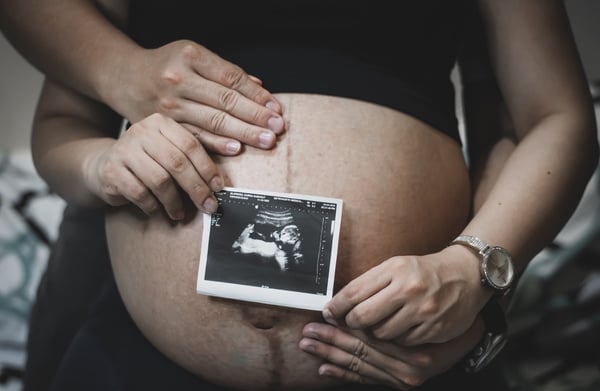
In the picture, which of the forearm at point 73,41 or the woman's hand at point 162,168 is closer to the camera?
the woman's hand at point 162,168

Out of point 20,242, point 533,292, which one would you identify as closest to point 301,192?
point 533,292

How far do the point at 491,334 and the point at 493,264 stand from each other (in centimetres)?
14

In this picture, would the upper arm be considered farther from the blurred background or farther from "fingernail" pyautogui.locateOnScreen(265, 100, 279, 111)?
the blurred background

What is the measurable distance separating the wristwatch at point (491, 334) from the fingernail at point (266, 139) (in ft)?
1.39

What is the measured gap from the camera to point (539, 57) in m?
0.85

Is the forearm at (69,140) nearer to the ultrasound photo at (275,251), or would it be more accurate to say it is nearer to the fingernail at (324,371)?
the ultrasound photo at (275,251)

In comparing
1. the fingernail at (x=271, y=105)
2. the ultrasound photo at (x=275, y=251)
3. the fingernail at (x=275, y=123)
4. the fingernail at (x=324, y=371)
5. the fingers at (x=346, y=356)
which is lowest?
the fingernail at (x=324, y=371)

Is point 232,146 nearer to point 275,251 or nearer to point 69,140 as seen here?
point 275,251

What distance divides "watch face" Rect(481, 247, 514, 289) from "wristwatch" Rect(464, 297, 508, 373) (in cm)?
7

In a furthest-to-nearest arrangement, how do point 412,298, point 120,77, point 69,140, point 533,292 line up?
point 533,292
point 69,140
point 120,77
point 412,298

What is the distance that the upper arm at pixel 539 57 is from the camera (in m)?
0.84

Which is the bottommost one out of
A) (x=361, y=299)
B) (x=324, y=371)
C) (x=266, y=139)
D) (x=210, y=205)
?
(x=324, y=371)

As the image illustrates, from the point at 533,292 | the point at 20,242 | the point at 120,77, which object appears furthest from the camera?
the point at 20,242

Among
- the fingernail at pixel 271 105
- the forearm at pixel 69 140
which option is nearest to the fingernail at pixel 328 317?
the fingernail at pixel 271 105
